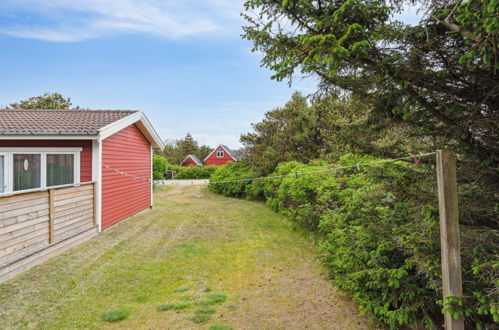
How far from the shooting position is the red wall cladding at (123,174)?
782 cm

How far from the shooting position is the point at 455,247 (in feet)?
7.19

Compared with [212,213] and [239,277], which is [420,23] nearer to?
[239,277]

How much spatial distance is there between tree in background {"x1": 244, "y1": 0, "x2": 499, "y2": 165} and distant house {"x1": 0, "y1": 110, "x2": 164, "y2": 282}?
15.9 feet

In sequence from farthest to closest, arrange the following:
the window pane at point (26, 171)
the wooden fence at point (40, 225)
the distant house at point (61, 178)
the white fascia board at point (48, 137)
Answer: the window pane at point (26, 171) → the white fascia board at point (48, 137) → the distant house at point (61, 178) → the wooden fence at point (40, 225)

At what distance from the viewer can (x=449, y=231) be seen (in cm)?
220

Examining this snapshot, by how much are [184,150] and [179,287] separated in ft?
138

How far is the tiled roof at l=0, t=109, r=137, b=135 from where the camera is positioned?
682 cm

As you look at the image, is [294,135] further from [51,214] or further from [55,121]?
[51,214]

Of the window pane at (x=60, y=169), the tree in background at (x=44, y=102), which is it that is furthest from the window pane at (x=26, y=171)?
the tree in background at (x=44, y=102)

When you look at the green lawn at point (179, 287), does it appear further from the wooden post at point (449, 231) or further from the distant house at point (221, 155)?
the distant house at point (221, 155)

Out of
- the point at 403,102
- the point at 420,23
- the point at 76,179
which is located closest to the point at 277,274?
the point at 403,102

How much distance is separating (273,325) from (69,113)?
9561 mm

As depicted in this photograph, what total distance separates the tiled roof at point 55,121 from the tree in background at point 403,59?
623cm

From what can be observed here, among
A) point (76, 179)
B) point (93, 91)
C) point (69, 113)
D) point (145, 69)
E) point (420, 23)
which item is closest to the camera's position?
point (420, 23)
